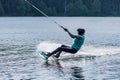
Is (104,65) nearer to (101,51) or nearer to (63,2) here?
(101,51)

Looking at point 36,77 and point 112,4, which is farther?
point 112,4

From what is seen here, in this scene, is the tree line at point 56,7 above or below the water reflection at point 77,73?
below

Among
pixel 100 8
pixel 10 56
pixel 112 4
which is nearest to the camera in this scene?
pixel 10 56

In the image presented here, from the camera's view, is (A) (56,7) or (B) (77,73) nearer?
(B) (77,73)

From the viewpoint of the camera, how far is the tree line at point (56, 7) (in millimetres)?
147875

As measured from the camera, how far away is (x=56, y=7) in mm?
157500

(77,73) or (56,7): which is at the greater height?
(77,73)

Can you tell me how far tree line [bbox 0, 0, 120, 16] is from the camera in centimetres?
14788

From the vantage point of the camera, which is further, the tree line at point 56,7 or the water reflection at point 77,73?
the tree line at point 56,7

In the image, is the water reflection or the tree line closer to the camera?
the water reflection

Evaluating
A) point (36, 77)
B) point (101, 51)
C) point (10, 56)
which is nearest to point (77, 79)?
point (36, 77)

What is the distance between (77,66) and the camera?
29.3 m

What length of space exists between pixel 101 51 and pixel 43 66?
9.41m

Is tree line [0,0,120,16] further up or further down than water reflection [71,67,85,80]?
further down
